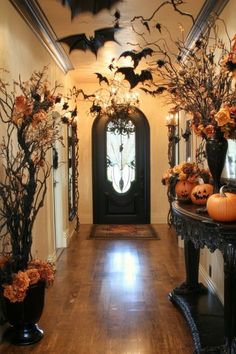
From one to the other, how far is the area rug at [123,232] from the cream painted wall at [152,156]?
17.9 inches

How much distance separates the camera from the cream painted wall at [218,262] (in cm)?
315

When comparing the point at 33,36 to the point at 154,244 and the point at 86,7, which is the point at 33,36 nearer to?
the point at 86,7

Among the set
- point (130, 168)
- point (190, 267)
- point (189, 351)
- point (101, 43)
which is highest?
point (101, 43)

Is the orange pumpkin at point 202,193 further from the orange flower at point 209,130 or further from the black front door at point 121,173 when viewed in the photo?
the black front door at point 121,173

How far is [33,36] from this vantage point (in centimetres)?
401

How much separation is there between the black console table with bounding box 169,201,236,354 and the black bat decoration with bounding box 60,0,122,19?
1.96 meters

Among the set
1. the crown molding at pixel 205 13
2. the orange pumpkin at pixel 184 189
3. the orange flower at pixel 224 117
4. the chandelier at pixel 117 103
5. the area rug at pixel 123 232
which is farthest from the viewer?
the area rug at pixel 123 232

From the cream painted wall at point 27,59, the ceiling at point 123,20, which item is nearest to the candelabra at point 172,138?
the ceiling at point 123,20

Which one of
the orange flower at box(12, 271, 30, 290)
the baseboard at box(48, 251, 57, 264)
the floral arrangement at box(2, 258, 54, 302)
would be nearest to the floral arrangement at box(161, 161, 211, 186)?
the floral arrangement at box(2, 258, 54, 302)

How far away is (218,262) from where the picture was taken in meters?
3.60

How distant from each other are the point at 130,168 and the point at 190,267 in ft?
14.1

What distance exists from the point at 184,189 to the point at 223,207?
36.5 inches

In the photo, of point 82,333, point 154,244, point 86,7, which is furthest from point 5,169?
point 154,244

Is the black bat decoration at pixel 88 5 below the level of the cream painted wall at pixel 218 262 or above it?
above
